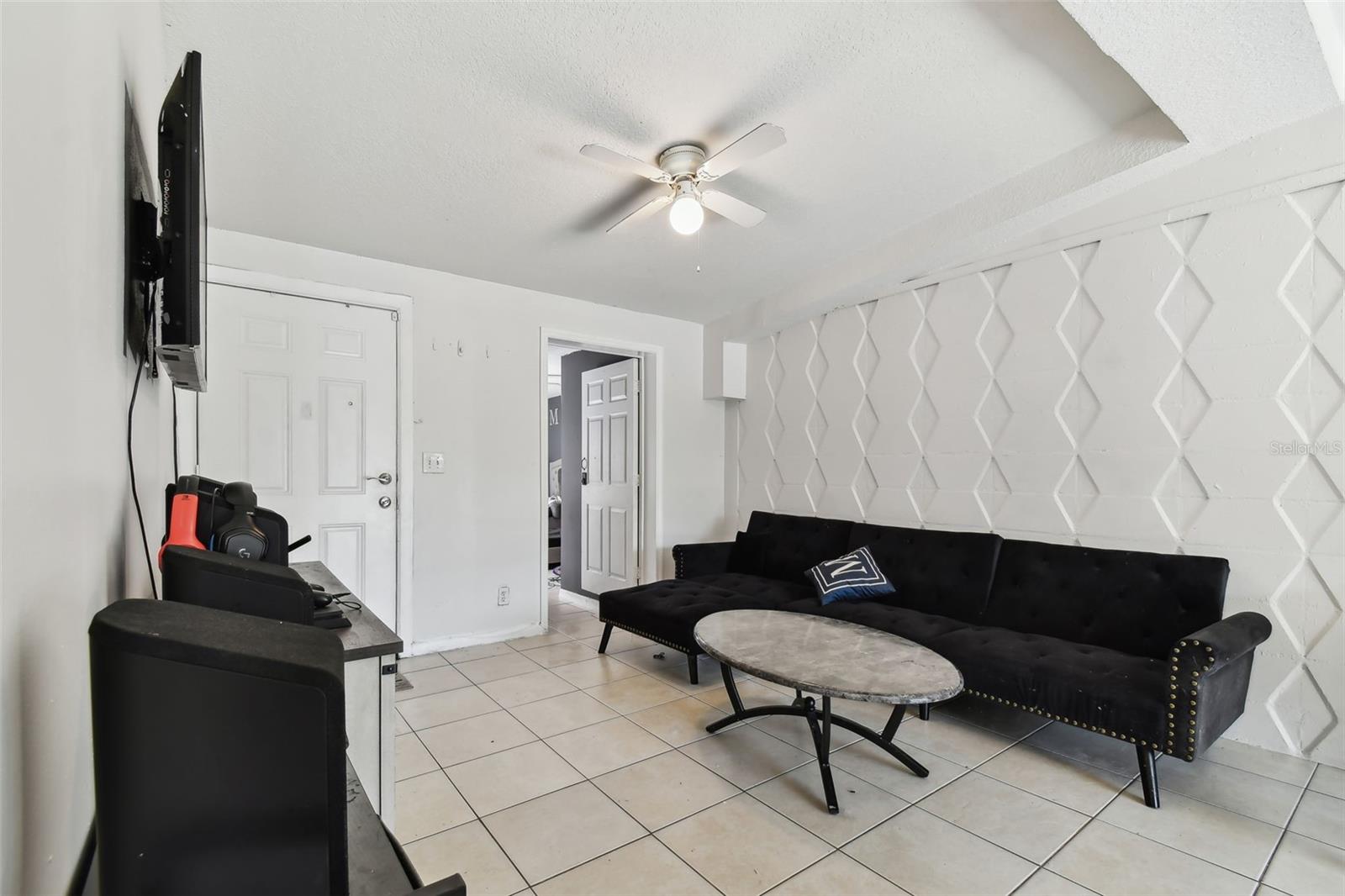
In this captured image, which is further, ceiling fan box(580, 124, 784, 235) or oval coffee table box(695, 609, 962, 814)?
ceiling fan box(580, 124, 784, 235)

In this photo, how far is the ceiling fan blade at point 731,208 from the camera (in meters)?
2.38

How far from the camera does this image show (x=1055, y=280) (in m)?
2.99

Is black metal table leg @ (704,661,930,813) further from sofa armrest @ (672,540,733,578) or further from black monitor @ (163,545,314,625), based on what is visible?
black monitor @ (163,545,314,625)

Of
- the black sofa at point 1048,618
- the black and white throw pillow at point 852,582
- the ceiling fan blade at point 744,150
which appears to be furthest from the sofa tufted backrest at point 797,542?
the ceiling fan blade at point 744,150

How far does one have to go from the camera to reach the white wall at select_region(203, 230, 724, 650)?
3652 millimetres

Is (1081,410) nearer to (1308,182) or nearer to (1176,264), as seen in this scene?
(1176,264)

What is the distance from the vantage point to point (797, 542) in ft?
13.1

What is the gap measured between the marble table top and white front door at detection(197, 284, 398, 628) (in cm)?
213

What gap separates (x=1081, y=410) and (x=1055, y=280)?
0.66 m

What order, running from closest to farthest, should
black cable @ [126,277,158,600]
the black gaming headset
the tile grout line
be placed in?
black cable @ [126,277,158,600] → the black gaming headset → the tile grout line

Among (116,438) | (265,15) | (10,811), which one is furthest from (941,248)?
(10,811)

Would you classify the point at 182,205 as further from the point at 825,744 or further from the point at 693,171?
the point at 825,744

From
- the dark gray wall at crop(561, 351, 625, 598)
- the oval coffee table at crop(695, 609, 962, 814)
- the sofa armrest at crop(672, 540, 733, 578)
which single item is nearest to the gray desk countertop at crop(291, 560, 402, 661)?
the oval coffee table at crop(695, 609, 962, 814)

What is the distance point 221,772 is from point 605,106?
2.11m
